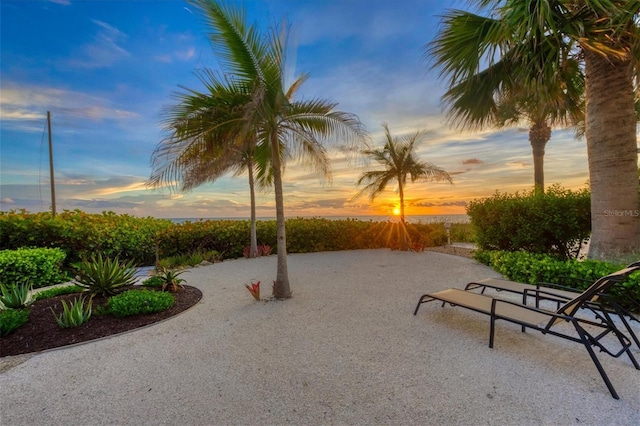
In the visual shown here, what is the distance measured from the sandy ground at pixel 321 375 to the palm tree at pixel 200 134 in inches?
92.9

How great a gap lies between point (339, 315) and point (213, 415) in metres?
2.31

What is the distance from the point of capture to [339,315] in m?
4.05

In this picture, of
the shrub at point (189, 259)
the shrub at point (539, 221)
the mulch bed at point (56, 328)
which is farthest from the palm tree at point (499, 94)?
the shrub at point (189, 259)

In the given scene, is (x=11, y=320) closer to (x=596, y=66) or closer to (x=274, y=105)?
(x=274, y=105)

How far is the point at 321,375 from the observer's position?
250 centimetres

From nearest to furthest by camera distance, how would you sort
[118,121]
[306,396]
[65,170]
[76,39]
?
[306,396], [76,39], [118,121], [65,170]

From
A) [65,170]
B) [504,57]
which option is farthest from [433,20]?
[65,170]

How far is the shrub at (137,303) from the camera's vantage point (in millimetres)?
3893

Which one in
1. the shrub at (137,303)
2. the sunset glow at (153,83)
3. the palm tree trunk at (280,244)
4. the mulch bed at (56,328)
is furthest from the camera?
the palm tree trunk at (280,244)

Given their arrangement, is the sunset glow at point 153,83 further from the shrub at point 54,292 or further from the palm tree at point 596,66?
the shrub at point 54,292

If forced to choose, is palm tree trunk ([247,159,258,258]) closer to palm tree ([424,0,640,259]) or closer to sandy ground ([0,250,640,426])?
sandy ground ([0,250,640,426])

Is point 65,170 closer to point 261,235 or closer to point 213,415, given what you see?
point 261,235

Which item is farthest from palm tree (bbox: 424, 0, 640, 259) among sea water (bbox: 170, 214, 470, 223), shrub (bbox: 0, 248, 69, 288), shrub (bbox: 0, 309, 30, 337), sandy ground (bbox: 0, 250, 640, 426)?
shrub (bbox: 0, 248, 69, 288)

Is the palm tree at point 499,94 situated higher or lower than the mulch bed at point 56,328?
higher
